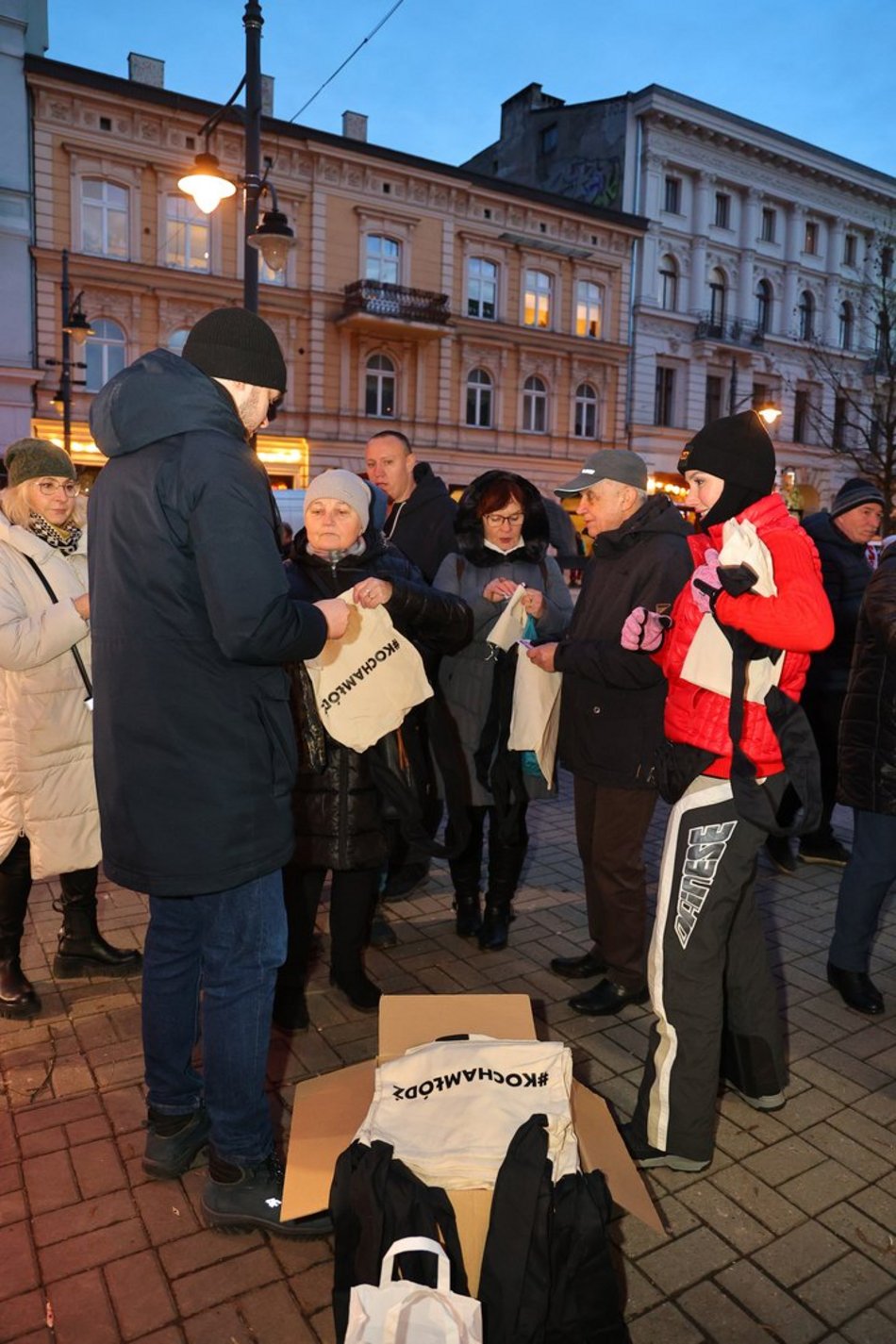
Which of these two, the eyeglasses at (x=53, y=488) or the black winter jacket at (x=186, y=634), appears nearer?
the black winter jacket at (x=186, y=634)

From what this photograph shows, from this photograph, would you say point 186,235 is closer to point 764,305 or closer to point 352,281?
point 352,281

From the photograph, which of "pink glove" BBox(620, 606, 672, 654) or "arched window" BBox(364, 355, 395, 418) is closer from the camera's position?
"pink glove" BBox(620, 606, 672, 654)

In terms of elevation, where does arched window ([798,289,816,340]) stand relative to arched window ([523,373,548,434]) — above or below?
above

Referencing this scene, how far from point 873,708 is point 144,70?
1190 inches

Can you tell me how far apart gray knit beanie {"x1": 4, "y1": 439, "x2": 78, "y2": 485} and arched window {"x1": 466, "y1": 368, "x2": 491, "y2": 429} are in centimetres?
2783

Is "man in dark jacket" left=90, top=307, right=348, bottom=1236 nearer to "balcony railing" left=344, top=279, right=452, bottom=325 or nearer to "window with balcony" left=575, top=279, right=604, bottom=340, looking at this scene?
"balcony railing" left=344, top=279, right=452, bottom=325

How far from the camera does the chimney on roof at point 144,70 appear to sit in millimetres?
26609

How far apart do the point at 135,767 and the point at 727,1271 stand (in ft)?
6.45

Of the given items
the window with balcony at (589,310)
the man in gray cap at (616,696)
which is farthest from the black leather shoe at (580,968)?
the window with balcony at (589,310)

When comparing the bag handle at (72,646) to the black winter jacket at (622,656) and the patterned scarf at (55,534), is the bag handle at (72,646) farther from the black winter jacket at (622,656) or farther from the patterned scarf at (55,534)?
the black winter jacket at (622,656)

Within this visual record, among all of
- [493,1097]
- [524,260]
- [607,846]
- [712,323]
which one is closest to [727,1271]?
[493,1097]

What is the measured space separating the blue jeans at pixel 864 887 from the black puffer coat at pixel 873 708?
0.09 m

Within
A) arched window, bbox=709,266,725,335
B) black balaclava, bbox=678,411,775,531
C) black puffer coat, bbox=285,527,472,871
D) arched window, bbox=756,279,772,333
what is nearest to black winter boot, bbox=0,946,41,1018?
black puffer coat, bbox=285,527,472,871

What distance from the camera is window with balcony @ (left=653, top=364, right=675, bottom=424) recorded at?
35750mm
